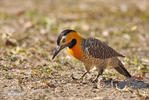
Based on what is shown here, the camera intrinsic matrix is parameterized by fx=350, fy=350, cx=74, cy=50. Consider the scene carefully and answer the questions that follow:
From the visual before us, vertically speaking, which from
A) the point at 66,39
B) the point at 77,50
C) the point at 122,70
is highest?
the point at 66,39

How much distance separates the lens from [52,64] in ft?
22.8

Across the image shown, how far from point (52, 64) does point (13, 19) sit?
15.2 feet

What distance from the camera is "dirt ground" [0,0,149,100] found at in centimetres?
540

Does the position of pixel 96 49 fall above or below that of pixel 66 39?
below

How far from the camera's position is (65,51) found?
8.12 metres

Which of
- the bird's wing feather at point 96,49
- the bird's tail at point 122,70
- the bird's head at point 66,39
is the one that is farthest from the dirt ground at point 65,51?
the bird's head at point 66,39

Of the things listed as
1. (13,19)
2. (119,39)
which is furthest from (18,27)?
(119,39)

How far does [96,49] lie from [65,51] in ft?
7.11

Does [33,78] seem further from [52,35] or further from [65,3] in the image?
[65,3]

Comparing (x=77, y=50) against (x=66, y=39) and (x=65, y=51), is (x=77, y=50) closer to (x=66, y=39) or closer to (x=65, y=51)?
(x=66, y=39)

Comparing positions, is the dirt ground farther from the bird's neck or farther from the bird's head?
the bird's head

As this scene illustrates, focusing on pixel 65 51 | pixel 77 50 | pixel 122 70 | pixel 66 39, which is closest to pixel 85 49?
pixel 77 50

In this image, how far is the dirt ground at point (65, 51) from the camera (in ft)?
17.7

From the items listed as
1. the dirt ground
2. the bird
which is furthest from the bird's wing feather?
the dirt ground
